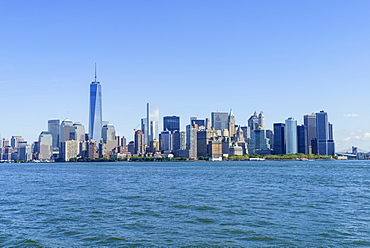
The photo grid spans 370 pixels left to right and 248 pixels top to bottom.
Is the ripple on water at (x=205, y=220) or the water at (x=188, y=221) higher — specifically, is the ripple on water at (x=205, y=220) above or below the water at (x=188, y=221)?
above

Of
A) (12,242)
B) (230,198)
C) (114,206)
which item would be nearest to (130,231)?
(12,242)

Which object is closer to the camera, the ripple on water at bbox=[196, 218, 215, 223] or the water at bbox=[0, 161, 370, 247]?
the water at bbox=[0, 161, 370, 247]

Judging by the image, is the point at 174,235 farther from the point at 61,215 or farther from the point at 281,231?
the point at 61,215

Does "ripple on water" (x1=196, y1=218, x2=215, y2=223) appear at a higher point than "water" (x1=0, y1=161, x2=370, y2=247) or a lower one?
higher

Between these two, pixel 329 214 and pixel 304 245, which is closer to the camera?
pixel 304 245

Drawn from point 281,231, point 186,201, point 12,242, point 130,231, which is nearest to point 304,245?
point 281,231

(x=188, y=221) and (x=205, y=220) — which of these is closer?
(x=188, y=221)

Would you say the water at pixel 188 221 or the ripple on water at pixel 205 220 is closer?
the water at pixel 188 221

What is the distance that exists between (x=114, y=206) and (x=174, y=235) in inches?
564

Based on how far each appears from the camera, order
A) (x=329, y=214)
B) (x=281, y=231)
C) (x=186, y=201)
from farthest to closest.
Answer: (x=186, y=201) < (x=329, y=214) < (x=281, y=231)

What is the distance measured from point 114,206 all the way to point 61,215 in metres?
5.88

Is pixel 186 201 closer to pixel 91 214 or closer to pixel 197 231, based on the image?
pixel 91 214

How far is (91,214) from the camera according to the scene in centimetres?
3428

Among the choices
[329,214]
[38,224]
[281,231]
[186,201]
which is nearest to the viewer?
[281,231]
